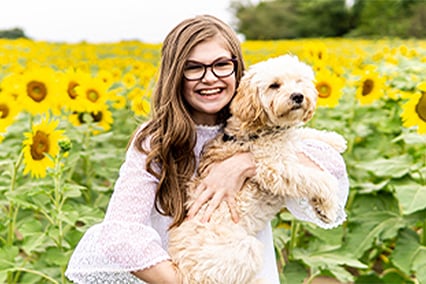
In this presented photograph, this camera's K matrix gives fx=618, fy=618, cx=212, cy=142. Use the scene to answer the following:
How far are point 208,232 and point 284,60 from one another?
0.63 metres

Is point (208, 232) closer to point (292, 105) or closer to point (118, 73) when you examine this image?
point (292, 105)

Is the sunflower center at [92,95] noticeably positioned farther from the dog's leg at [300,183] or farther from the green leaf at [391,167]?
the dog's leg at [300,183]

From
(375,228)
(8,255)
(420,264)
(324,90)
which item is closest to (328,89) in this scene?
(324,90)

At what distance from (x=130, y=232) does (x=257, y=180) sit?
1.53ft

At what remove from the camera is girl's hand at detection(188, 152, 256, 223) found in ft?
6.90

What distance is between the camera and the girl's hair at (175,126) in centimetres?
217

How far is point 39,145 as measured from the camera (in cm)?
305

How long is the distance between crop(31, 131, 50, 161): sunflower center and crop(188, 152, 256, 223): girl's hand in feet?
3.82

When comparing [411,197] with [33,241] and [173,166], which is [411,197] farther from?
[33,241]

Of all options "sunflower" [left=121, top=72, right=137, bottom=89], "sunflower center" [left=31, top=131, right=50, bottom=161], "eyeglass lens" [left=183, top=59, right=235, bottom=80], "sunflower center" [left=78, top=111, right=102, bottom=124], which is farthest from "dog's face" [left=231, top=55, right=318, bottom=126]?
"sunflower" [left=121, top=72, right=137, bottom=89]

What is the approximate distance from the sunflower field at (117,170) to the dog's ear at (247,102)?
0.59 meters

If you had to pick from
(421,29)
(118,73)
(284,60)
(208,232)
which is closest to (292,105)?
(284,60)

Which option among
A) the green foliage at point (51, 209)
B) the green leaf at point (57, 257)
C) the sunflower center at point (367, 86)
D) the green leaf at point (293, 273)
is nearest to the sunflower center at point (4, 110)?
the green foliage at point (51, 209)

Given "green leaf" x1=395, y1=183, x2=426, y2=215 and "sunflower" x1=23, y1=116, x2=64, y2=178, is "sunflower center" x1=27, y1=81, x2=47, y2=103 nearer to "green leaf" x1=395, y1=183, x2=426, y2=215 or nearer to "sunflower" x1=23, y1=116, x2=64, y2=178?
"sunflower" x1=23, y1=116, x2=64, y2=178
